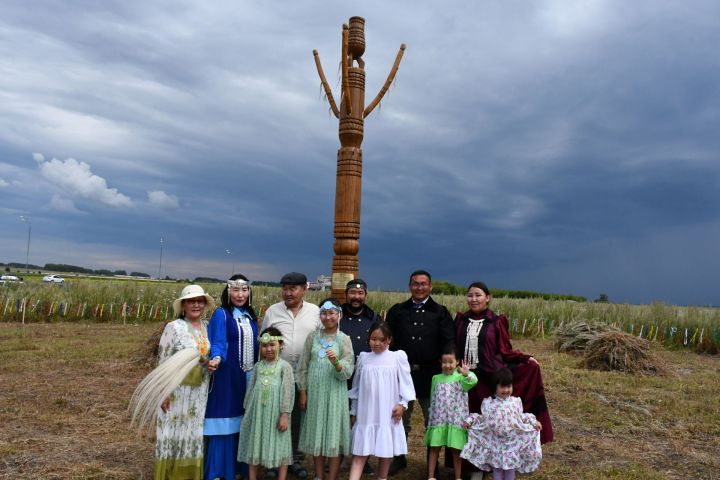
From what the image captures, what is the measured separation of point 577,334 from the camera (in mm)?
11453

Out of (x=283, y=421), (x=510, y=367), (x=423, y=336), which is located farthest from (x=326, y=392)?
(x=510, y=367)

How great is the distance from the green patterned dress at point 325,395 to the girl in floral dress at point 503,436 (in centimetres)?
90

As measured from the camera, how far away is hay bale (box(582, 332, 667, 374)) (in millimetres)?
9406

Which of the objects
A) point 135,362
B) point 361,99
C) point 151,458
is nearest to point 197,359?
point 151,458

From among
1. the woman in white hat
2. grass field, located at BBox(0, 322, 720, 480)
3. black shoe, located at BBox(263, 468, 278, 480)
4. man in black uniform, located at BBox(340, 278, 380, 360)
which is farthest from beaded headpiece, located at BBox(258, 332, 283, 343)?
grass field, located at BBox(0, 322, 720, 480)

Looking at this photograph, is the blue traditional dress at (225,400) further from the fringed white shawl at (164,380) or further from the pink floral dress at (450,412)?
the pink floral dress at (450,412)

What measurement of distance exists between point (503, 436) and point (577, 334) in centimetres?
829

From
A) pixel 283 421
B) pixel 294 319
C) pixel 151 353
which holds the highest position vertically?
pixel 294 319

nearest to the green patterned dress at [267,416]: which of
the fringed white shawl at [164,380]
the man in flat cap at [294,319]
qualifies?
the man in flat cap at [294,319]

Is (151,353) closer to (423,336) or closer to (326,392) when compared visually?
(326,392)

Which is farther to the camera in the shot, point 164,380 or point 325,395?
point 325,395

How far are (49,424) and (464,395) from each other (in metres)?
4.25

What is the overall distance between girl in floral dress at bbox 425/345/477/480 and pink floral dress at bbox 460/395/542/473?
0.10m

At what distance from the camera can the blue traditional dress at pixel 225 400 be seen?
397 cm
